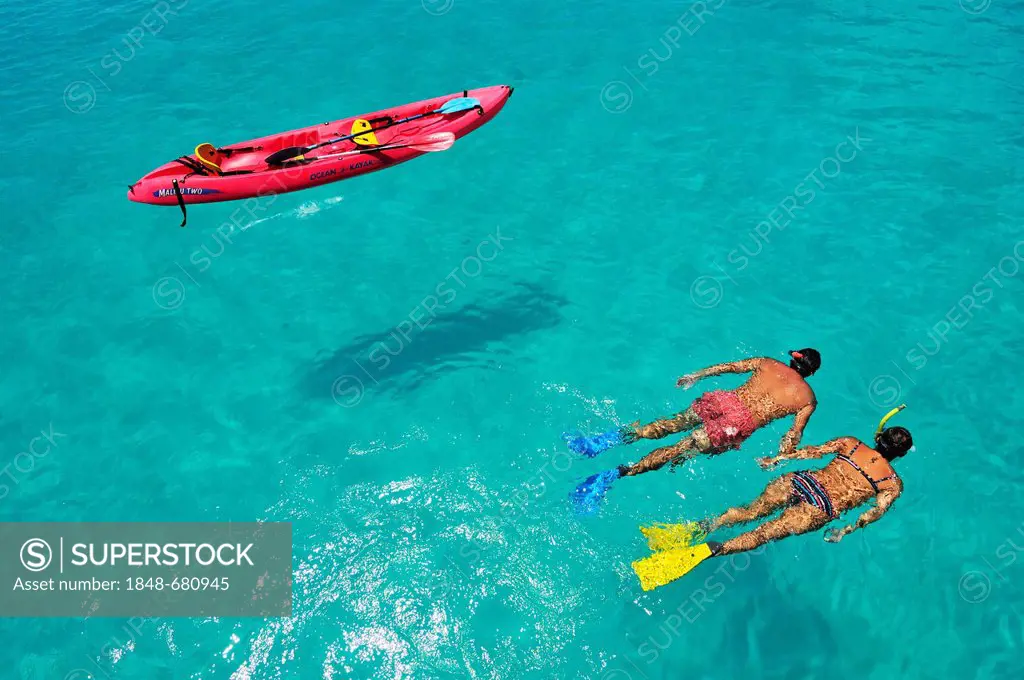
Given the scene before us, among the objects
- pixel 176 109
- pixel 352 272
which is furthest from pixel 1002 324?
pixel 176 109

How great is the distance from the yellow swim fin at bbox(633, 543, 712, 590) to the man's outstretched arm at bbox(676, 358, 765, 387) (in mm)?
2670

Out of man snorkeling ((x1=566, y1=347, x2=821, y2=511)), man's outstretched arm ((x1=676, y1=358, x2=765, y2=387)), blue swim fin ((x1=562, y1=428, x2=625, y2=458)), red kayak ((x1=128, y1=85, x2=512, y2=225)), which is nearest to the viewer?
man snorkeling ((x1=566, y1=347, x2=821, y2=511))

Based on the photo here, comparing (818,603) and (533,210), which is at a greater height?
(533,210)

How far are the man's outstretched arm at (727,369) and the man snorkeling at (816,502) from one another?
151cm

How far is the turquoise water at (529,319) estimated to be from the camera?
9.75 metres

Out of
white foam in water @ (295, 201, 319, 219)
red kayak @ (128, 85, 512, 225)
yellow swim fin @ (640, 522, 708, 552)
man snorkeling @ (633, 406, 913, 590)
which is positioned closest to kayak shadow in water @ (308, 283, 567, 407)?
red kayak @ (128, 85, 512, 225)

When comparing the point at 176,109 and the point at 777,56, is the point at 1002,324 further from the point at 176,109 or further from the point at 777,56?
the point at 176,109

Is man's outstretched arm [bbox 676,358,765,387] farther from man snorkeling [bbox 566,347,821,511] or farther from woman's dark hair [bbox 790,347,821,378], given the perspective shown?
woman's dark hair [bbox 790,347,821,378]

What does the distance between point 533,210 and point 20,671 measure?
11.7m

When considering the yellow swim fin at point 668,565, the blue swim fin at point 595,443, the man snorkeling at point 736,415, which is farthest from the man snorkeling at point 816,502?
the blue swim fin at point 595,443

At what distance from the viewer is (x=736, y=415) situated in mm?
10195

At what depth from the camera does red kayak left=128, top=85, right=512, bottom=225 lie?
1267 cm

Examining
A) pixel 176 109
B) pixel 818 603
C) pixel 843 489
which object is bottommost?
pixel 818 603

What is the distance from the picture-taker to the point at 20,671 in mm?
9531
